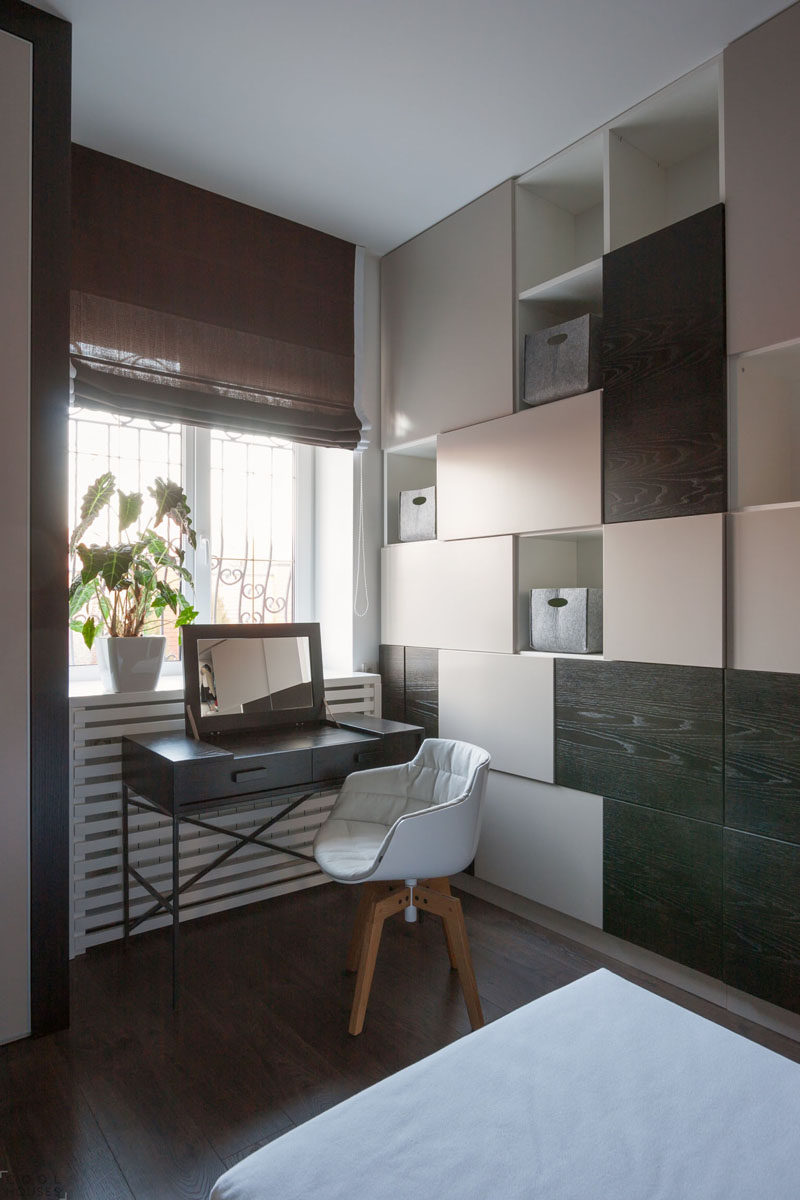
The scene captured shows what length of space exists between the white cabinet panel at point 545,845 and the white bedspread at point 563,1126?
1.22 meters

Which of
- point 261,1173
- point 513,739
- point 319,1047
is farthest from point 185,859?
point 261,1173

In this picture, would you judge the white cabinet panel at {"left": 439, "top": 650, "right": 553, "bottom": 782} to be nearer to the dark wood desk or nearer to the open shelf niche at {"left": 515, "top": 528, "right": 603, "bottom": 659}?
the open shelf niche at {"left": 515, "top": 528, "right": 603, "bottom": 659}

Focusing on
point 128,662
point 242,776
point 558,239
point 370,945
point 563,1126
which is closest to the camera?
point 563,1126

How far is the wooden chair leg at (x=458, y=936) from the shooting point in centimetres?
205

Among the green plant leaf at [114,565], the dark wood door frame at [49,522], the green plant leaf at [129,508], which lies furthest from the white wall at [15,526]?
the green plant leaf at [129,508]

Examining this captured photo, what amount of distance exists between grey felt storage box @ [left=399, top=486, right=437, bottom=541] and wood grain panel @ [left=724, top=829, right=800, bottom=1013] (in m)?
1.61

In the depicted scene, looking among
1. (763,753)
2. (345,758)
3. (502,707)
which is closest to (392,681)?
(502,707)

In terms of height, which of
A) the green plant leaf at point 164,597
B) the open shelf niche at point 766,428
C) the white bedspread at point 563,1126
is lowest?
the white bedspread at point 563,1126

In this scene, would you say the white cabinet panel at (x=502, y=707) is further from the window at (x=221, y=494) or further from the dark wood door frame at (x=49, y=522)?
the dark wood door frame at (x=49, y=522)

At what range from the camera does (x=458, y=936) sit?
2.12 meters

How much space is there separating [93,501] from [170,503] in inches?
10.0

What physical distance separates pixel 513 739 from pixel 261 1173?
189cm

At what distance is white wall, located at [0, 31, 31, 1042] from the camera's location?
1.95m

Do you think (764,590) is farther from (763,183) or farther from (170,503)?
(170,503)
